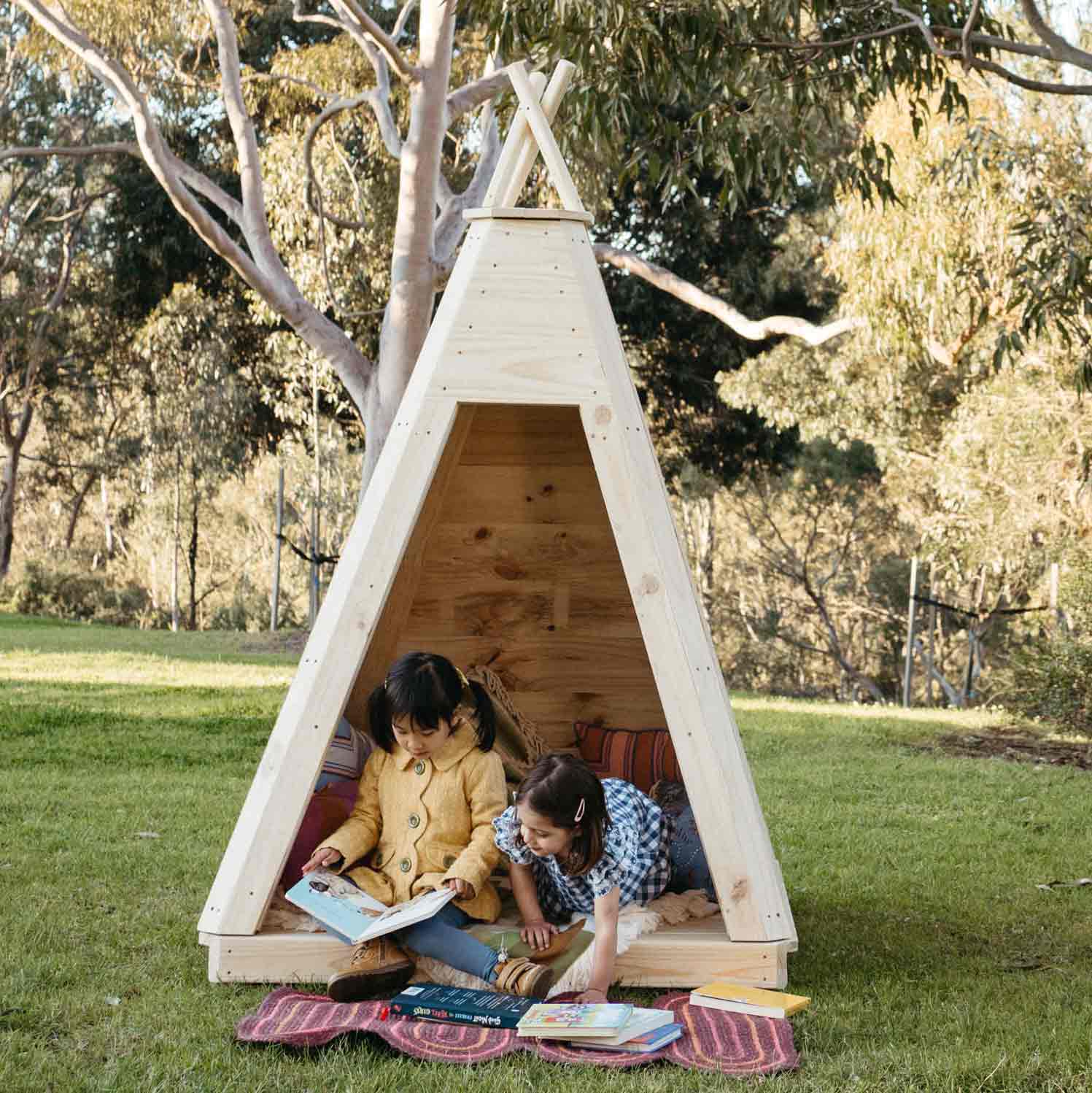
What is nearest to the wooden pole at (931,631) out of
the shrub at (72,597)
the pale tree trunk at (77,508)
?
the shrub at (72,597)

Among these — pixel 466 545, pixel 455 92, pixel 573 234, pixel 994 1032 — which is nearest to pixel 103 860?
pixel 466 545

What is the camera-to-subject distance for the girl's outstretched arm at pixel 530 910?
340cm

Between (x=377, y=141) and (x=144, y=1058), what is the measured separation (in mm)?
9596

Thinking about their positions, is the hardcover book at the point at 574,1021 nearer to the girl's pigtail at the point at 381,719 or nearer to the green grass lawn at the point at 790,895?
the green grass lawn at the point at 790,895

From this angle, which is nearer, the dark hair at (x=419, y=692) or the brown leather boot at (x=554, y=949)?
the brown leather boot at (x=554, y=949)

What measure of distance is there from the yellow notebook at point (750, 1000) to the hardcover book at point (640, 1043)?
0.23 meters

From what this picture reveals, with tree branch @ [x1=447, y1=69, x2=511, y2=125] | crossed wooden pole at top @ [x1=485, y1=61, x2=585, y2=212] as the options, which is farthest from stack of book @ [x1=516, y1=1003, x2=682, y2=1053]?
tree branch @ [x1=447, y1=69, x2=511, y2=125]

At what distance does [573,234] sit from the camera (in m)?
3.62

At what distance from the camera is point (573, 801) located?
3.22 metres

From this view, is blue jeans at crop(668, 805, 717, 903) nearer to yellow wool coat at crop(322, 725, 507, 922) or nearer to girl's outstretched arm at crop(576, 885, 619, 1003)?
yellow wool coat at crop(322, 725, 507, 922)

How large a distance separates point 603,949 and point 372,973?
1.75 ft

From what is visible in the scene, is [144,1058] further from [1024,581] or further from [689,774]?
[1024,581]

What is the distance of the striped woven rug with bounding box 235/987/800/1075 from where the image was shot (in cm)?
283

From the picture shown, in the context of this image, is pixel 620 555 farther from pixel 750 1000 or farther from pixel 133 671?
pixel 133 671
